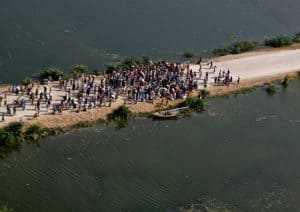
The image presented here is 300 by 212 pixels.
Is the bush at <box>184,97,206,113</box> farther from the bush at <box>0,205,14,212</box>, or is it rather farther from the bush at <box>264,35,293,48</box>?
the bush at <box>0,205,14,212</box>

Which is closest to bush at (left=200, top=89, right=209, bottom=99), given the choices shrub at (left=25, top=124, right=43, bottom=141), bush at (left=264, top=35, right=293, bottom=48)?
bush at (left=264, top=35, right=293, bottom=48)

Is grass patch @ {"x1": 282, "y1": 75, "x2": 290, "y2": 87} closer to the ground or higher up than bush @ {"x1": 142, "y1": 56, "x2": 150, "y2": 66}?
closer to the ground

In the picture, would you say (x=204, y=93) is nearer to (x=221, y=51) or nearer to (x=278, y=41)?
(x=221, y=51)

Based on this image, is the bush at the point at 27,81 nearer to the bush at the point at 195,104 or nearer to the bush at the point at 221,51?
the bush at the point at 195,104

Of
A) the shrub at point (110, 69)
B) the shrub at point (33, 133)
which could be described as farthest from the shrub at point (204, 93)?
the shrub at point (33, 133)

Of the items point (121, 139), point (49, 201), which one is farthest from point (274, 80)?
point (49, 201)

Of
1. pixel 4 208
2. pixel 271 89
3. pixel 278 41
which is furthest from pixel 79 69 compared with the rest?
pixel 278 41
